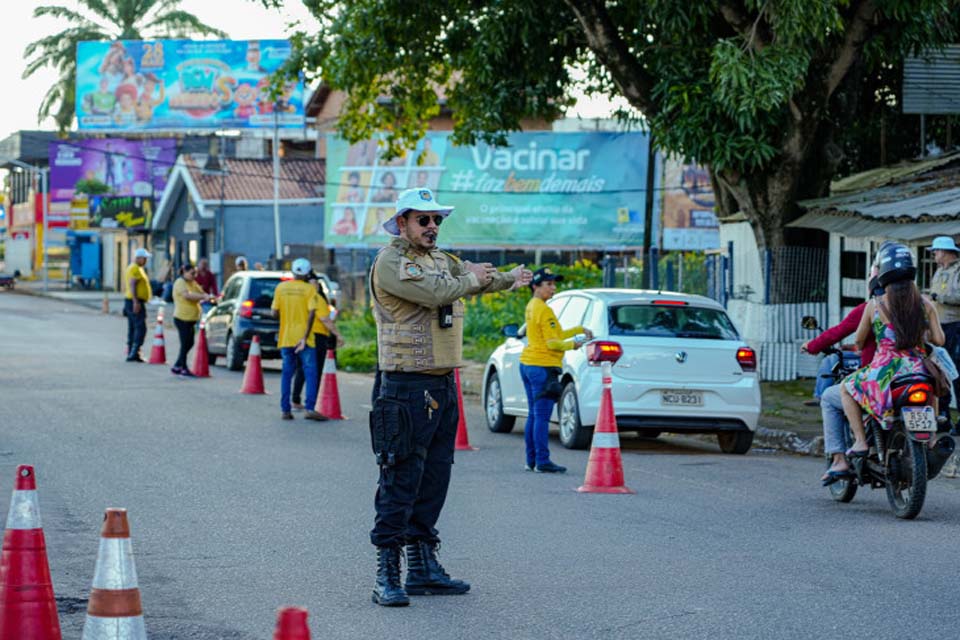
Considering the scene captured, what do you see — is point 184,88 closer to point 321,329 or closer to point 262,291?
point 262,291

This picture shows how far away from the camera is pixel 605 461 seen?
1168 cm

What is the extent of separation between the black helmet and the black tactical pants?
3717mm

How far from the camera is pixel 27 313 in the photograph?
48438 mm

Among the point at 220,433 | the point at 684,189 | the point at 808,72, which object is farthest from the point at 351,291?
the point at 220,433

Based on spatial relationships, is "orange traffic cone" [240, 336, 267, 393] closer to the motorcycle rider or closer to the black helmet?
the motorcycle rider

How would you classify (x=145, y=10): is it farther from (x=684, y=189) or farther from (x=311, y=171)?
(x=684, y=189)

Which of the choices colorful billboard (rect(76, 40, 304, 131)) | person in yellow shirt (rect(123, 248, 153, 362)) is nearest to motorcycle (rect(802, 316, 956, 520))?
person in yellow shirt (rect(123, 248, 153, 362))

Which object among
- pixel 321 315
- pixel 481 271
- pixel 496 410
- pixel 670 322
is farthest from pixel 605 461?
pixel 321 315

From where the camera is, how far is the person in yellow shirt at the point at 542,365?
12898 mm

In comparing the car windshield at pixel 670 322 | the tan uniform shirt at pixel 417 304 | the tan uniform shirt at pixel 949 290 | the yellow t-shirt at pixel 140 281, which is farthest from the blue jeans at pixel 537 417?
the yellow t-shirt at pixel 140 281

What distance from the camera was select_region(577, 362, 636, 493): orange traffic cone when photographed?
11.7m

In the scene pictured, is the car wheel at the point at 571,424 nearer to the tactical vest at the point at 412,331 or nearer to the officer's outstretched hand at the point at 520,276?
the officer's outstretched hand at the point at 520,276

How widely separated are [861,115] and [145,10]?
46.6 meters

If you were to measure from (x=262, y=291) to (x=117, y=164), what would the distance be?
51.3 m
